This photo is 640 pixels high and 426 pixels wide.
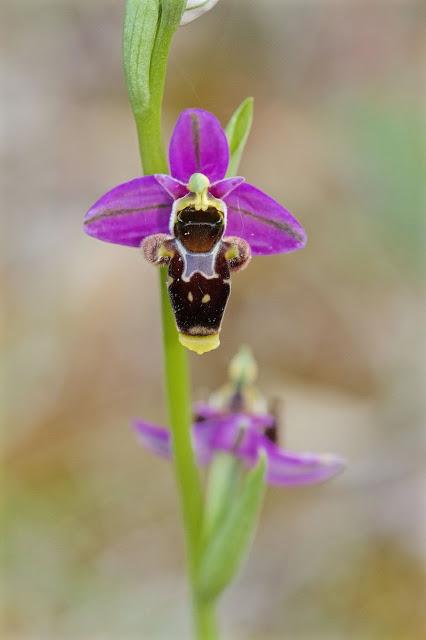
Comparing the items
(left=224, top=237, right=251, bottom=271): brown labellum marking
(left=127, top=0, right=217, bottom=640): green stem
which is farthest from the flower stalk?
(left=224, top=237, right=251, bottom=271): brown labellum marking

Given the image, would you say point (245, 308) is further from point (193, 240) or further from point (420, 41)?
point (193, 240)

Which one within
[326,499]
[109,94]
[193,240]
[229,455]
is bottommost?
[326,499]

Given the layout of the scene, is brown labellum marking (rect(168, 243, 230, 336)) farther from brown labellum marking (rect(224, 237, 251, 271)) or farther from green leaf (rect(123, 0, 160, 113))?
green leaf (rect(123, 0, 160, 113))

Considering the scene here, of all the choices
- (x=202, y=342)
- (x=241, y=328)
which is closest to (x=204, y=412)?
(x=202, y=342)

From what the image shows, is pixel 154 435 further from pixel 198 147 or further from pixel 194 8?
pixel 194 8

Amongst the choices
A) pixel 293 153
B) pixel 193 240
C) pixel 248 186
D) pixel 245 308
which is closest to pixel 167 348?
pixel 193 240

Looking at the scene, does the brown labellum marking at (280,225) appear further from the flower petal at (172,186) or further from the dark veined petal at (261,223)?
the flower petal at (172,186)

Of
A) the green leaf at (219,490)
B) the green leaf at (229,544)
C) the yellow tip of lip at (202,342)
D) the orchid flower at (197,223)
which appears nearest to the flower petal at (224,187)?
the orchid flower at (197,223)
